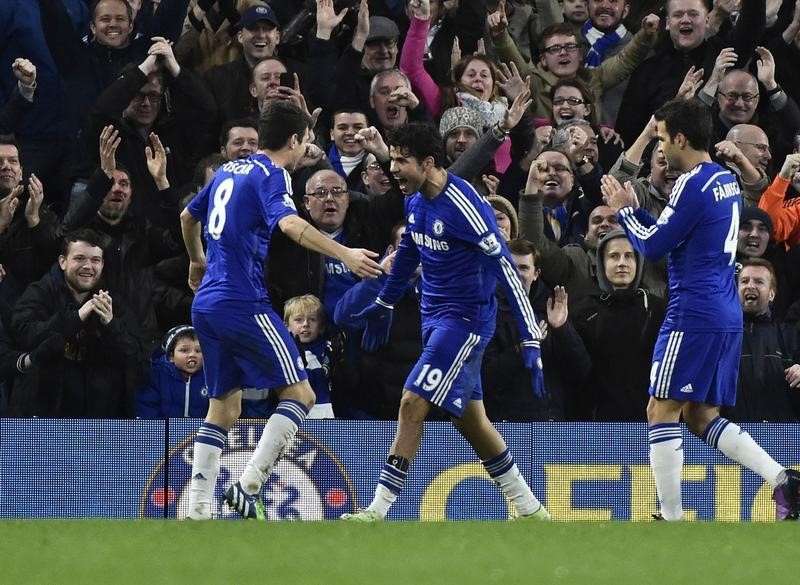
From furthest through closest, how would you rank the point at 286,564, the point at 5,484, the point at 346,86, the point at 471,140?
the point at 346,86
the point at 471,140
the point at 5,484
the point at 286,564

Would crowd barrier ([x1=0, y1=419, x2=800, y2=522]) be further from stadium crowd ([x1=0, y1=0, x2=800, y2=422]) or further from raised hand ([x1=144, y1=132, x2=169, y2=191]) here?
raised hand ([x1=144, y1=132, x2=169, y2=191])

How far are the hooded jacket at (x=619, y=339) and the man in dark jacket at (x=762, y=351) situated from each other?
0.62m

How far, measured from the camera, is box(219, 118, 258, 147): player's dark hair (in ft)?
42.1

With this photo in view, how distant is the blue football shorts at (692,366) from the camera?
9094 mm

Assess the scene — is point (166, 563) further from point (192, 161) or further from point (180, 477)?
point (192, 161)

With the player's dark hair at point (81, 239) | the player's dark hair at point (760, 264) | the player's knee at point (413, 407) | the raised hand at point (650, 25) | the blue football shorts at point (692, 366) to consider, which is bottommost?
the player's knee at point (413, 407)

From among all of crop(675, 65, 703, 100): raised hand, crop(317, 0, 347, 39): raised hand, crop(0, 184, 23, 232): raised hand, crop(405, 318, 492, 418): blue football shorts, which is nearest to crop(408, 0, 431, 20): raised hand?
crop(317, 0, 347, 39): raised hand

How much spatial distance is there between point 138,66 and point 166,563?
288 inches

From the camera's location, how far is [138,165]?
13352mm

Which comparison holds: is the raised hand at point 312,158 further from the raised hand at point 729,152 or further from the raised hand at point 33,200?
the raised hand at point 729,152

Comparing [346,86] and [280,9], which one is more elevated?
[280,9]

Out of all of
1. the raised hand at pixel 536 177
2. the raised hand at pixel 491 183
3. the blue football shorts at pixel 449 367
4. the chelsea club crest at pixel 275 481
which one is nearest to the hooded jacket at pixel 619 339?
the raised hand at pixel 536 177

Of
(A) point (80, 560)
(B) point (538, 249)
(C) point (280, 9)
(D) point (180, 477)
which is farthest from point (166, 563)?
(C) point (280, 9)

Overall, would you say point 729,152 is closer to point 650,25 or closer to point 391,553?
point 650,25
